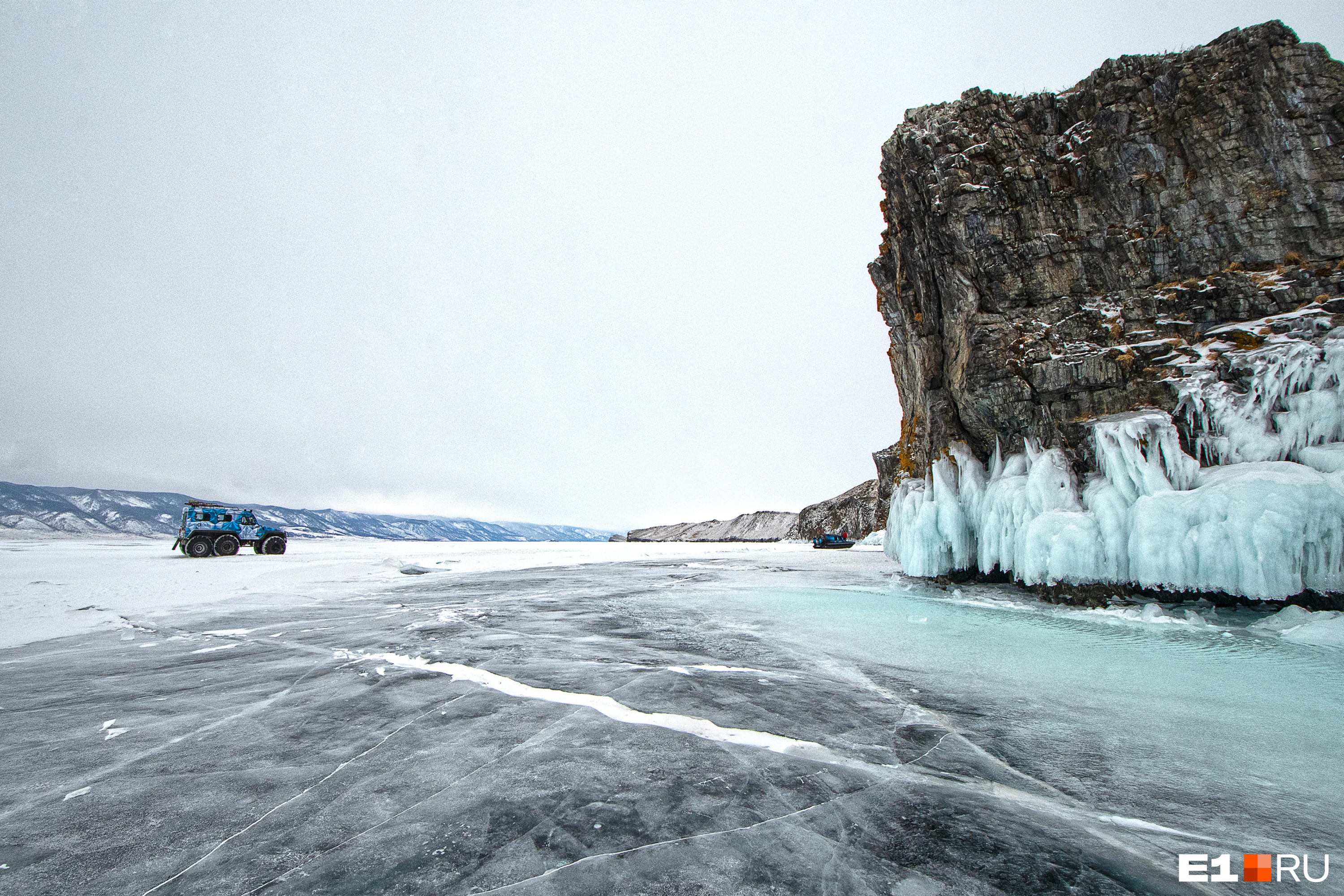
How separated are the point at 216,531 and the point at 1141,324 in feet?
129

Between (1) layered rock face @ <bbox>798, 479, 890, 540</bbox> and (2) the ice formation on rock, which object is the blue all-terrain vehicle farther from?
(1) layered rock face @ <bbox>798, 479, 890, 540</bbox>

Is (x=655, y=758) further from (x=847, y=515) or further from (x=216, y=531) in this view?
(x=847, y=515)

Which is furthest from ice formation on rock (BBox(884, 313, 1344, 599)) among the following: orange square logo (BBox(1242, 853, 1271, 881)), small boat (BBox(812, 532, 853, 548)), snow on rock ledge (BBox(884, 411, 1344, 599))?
small boat (BBox(812, 532, 853, 548))

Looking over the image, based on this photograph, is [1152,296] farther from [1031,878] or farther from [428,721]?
[428,721]

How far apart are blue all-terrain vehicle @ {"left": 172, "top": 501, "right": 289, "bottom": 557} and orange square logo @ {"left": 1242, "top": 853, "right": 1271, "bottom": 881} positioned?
34538 mm

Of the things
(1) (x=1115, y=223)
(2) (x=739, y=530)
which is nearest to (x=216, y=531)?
(1) (x=1115, y=223)

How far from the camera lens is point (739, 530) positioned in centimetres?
9738

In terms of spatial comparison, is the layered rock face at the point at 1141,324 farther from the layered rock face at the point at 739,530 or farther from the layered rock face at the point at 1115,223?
the layered rock face at the point at 739,530

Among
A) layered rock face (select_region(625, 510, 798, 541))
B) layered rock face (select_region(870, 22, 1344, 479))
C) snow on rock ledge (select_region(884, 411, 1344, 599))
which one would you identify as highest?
layered rock face (select_region(870, 22, 1344, 479))

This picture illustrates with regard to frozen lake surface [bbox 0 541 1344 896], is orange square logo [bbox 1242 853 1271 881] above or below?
above

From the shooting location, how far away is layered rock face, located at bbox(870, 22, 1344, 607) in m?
10.4

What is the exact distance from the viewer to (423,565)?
25734 millimetres

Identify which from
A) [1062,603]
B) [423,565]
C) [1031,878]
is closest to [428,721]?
[1031,878]

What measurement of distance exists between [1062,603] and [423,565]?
85.1 ft
